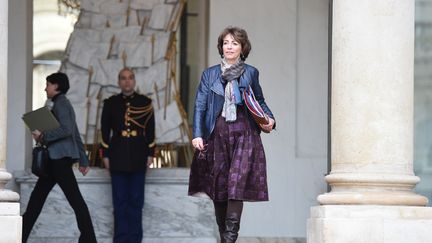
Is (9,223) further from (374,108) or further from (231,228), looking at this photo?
(374,108)

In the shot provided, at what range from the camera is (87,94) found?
685 inches

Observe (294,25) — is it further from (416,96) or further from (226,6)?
(416,96)

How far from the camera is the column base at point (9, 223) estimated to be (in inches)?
506

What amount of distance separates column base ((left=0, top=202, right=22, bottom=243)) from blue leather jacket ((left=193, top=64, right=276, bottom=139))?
171 centimetres

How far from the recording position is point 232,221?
40.7 feet

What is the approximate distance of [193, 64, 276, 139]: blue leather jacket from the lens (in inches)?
498

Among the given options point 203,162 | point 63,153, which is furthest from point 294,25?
point 203,162

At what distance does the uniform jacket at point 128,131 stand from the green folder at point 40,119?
1.28 m

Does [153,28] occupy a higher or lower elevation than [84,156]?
higher

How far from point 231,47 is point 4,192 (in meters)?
2.33

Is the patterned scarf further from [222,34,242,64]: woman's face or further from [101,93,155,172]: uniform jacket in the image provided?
[101,93,155,172]: uniform jacket

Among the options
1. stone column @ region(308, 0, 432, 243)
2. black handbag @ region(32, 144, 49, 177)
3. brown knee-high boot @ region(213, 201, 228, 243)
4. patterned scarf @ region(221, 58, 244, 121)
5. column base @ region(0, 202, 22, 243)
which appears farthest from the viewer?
black handbag @ region(32, 144, 49, 177)

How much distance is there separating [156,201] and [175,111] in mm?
1121

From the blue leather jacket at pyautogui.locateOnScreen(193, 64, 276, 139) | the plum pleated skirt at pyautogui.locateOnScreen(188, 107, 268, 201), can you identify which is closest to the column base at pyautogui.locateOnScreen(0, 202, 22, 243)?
the plum pleated skirt at pyautogui.locateOnScreen(188, 107, 268, 201)
